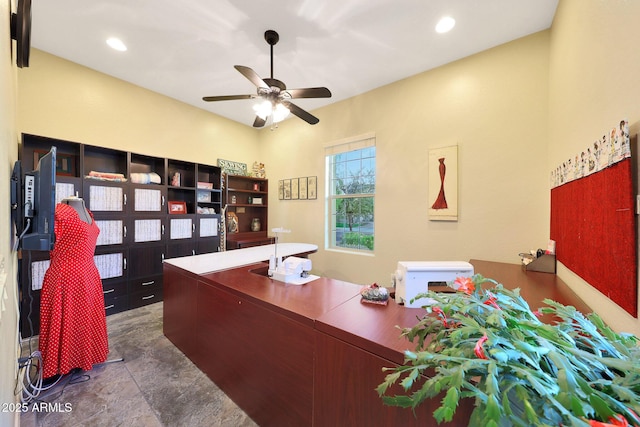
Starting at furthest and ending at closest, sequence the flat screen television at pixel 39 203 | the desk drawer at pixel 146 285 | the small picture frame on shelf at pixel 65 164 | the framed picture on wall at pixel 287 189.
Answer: the framed picture on wall at pixel 287 189 < the desk drawer at pixel 146 285 < the small picture frame on shelf at pixel 65 164 < the flat screen television at pixel 39 203

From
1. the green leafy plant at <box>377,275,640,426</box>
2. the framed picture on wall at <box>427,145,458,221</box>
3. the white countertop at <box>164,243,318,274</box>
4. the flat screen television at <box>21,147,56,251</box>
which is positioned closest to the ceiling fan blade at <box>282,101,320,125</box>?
the white countertop at <box>164,243,318,274</box>

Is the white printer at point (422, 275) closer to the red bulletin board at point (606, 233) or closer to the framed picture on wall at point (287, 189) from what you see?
the red bulletin board at point (606, 233)

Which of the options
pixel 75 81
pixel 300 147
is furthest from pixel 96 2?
pixel 300 147

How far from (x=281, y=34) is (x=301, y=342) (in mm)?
2819

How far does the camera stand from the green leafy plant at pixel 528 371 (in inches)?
14.3

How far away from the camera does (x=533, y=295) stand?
4.99ft

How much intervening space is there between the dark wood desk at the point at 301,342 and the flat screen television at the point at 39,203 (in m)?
0.90

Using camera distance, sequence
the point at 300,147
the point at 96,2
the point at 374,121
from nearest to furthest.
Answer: the point at 96,2, the point at 374,121, the point at 300,147

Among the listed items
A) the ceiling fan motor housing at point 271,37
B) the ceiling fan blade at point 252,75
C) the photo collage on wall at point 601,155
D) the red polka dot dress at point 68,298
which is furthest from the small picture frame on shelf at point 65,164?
the photo collage on wall at point 601,155

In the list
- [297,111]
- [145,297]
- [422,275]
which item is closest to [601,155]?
[422,275]

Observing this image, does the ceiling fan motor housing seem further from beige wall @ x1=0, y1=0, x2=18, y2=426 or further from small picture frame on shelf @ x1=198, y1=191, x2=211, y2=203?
small picture frame on shelf @ x1=198, y1=191, x2=211, y2=203

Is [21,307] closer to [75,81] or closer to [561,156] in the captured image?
[75,81]

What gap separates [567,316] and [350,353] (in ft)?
2.46

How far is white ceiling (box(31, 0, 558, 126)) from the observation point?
212cm
